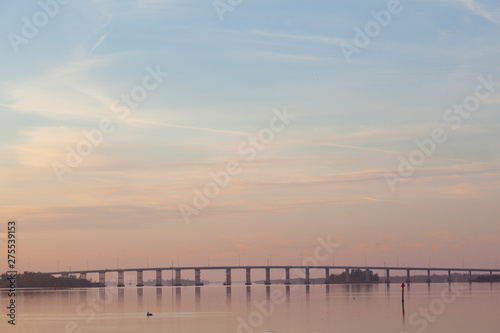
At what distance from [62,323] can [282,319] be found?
70.4 ft

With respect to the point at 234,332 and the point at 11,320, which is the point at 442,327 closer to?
the point at 234,332

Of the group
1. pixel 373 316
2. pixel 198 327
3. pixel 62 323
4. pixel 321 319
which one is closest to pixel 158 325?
pixel 198 327

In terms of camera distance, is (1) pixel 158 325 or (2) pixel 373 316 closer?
(1) pixel 158 325

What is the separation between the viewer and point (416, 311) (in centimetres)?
8638

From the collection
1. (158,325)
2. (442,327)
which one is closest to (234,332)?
(158,325)

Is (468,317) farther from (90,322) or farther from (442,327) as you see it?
(90,322)

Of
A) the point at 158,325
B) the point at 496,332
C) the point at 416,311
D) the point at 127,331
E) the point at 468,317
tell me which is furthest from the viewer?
the point at 416,311

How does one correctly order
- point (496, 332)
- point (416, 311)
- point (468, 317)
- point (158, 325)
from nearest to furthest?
point (496, 332) < point (158, 325) < point (468, 317) < point (416, 311)

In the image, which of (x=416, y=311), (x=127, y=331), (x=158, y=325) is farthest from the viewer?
(x=416, y=311)

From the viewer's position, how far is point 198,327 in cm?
6794

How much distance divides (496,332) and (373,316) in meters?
19.4

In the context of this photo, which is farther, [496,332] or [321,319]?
[321,319]

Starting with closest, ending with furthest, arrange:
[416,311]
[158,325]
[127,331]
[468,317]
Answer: [127,331], [158,325], [468,317], [416,311]

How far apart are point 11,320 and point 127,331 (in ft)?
67.0
